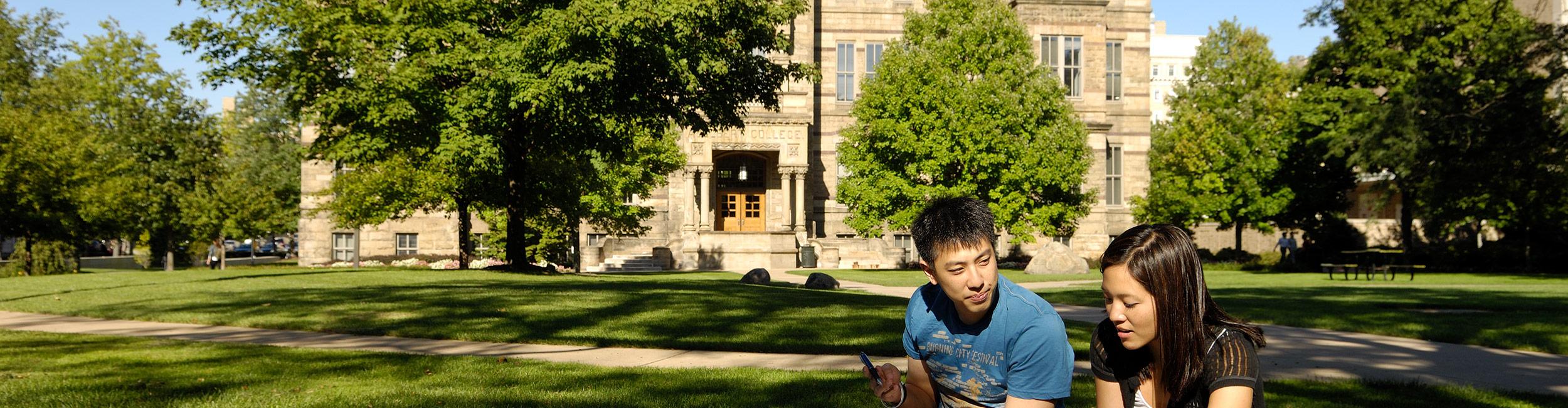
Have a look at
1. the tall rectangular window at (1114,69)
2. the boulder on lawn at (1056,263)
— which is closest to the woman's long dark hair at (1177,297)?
the boulder on lawn at (1056,263)

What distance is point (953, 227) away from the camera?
3.55m

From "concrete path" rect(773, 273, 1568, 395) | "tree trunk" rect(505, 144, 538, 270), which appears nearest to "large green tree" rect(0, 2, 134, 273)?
"tree trunk" rect(505, 144, 538, 270)

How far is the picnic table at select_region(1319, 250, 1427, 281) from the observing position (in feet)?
97.0

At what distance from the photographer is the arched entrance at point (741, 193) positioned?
143 ft

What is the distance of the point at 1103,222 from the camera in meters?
45.3

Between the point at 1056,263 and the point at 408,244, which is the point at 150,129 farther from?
the point at 1056,263

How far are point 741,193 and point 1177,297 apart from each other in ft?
134

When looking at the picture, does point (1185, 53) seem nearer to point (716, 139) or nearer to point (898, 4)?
point (898, 4)

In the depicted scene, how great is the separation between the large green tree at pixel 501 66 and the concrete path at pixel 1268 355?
30.6ft

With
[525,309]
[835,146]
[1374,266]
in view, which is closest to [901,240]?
[835,146]

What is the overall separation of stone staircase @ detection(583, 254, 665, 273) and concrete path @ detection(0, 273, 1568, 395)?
2584cm

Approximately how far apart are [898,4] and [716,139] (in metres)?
10.7

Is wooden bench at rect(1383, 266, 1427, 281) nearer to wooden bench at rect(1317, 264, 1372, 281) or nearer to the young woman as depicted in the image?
wooden bench at rect(1317, 264, 1372, 281)

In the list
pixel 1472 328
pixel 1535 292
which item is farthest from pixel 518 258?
pixel 1535 292
